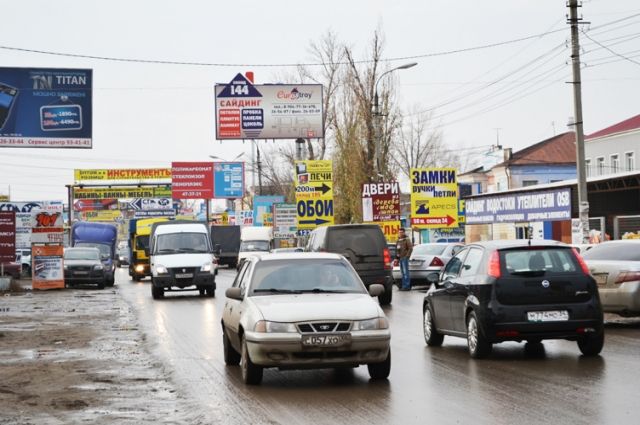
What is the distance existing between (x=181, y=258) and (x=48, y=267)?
34.8 feet

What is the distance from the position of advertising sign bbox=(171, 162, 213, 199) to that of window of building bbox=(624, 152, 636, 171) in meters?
33.4

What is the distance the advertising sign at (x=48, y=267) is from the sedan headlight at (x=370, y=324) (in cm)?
3241

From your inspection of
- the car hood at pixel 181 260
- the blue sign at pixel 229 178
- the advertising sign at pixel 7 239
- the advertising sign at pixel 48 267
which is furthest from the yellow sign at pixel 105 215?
the car hood at pixel 181 260

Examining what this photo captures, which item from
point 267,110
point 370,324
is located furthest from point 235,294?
point 267,110

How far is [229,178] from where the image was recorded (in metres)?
89.8

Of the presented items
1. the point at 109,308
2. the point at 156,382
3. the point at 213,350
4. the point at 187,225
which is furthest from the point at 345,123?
the point at 156,382

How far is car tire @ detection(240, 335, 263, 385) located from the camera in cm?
1232

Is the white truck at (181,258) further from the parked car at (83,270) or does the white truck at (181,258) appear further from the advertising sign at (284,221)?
the advertising sign at (284,221)

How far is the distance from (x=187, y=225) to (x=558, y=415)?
28.2 meters

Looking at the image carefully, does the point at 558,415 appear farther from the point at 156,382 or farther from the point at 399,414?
the point at 156,382

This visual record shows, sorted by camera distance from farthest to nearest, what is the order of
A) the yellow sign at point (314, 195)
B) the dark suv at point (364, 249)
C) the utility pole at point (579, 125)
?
1. the yellow sign at point (314, 195)
2. the utility pole at point (579, 125)
3. the dark suv at point (364, 249)

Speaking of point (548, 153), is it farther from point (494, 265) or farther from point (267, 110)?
point (494, 265)

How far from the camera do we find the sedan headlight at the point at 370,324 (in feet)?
39.5

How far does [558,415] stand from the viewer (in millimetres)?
9539
